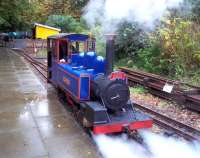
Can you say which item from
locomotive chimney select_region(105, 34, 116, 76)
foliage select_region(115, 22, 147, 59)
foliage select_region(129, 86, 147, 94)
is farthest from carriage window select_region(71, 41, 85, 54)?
foliage select_region(115, 22, 147, 59)

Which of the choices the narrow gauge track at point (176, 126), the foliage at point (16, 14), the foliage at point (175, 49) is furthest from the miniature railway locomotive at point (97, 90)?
the foliage at point (16, 14)

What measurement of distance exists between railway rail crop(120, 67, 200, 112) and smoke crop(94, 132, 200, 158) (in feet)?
6.94

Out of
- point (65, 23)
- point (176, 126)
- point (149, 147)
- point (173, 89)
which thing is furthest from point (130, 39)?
point (65, 23)

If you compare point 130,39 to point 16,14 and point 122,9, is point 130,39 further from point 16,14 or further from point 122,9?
point 16,14

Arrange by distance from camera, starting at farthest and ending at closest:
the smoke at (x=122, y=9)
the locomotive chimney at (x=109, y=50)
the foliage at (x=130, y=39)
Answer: the foliage at (x=130, y=39) → the smoke at (x=122, y=9) → the locomotive chimney at (x=109, y=50)

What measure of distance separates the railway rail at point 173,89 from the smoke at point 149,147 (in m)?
2.12

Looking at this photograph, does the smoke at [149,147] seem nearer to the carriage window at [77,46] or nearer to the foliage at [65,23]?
the carriage window at [77,46]

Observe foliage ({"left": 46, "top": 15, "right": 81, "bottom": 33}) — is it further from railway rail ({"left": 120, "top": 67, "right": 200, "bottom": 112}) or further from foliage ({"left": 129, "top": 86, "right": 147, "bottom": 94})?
foliage ({"left": 129, "top": 86, "right": 147, "bottom": 94})

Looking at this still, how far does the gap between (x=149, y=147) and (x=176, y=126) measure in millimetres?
1319

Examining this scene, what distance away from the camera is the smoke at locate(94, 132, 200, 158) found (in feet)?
21.3

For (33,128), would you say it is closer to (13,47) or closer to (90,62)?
(90,62)

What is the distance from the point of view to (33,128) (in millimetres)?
7938

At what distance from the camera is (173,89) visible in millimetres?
9859

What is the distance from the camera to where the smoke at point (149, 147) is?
650cm
